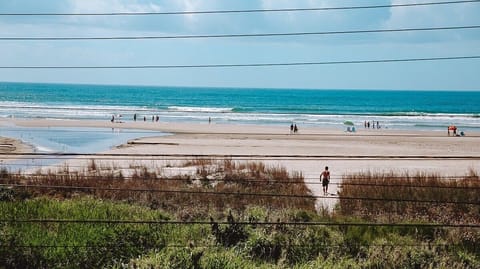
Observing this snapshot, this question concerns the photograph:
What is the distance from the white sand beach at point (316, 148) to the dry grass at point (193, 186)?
7.60 feet

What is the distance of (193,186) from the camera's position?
23953mm

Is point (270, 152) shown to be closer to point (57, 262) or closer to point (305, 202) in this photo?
point (305, 202)

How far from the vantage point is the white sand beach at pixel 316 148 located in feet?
111

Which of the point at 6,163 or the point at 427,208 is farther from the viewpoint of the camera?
the point at 6,163

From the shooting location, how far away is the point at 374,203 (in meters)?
20.3

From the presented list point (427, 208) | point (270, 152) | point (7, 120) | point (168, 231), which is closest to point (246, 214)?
point (168, 231)

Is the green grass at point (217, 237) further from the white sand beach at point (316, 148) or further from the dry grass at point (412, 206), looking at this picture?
the white sand beach at point (316, 148)

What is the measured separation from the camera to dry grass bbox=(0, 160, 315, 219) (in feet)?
65.4

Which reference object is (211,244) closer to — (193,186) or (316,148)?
(193,186)

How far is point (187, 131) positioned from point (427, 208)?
3968 centimetres

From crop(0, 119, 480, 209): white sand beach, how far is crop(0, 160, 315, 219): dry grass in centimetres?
232

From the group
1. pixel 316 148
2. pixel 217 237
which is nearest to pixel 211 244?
pixel 217 237

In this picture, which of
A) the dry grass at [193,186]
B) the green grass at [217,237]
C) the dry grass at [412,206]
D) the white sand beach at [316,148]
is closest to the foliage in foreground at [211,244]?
the green grass at [217,237]

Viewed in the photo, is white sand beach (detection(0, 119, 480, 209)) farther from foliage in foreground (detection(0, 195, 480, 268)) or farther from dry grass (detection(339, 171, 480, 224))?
foliage in foreground (detection(0, 195, 480, 268))
